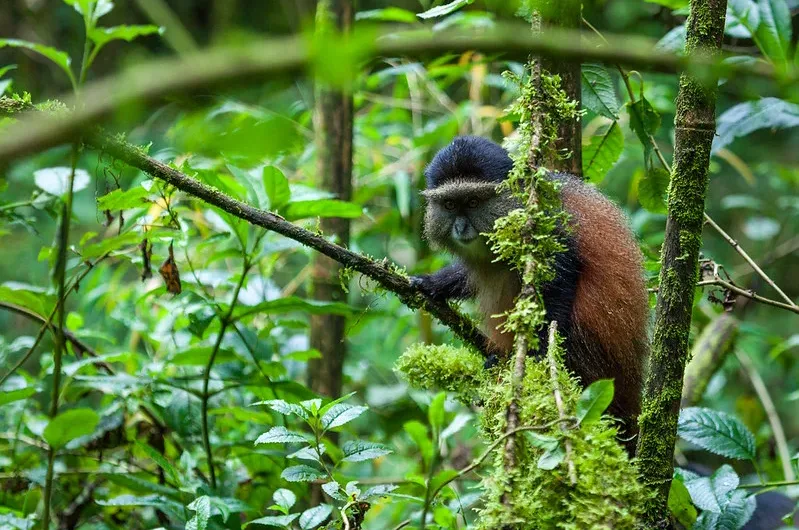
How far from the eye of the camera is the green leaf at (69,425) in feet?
7.55

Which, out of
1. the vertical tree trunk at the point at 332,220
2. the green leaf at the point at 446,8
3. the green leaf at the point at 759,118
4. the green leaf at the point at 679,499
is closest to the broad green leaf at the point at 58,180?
the vertical tree trunk at the point at 332,220

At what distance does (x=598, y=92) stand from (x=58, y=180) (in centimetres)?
282

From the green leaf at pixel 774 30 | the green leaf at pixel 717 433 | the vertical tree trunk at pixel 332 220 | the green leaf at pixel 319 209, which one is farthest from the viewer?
the vertical tree trunk at pixel 332 220

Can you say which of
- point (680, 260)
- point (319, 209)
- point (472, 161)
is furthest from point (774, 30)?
point (319, 209)

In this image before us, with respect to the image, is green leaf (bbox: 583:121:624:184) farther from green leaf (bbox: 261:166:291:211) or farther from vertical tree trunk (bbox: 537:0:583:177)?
green leaf (bbox: 261:166:291:211)

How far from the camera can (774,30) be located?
14.2ft

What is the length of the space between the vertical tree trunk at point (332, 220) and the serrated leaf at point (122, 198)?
1715mm

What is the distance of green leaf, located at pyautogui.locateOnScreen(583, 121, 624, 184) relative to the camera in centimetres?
388

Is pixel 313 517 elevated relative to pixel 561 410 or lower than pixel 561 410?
lower

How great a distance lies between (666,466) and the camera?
2312 millimetres

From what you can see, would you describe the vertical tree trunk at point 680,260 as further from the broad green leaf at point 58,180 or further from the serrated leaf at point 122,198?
the broad green leaf at point 58,180

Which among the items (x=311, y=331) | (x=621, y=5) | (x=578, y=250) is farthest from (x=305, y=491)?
(x=621, y=5)

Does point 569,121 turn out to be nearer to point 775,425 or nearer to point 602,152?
point 602,152

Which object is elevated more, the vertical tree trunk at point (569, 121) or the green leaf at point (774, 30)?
the green leaf at point (774, 30)
